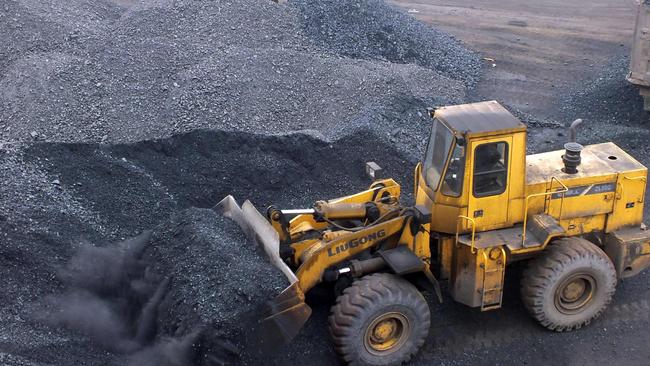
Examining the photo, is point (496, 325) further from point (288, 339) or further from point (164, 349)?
point (164, 349)

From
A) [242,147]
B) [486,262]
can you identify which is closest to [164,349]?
[486,262]

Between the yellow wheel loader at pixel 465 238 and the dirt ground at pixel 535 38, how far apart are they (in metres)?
6.91

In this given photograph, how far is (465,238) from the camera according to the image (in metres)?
7.46

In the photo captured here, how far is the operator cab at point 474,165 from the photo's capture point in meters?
7.06

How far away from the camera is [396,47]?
15375 mm

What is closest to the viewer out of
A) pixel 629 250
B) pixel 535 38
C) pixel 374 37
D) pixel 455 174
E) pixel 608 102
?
pixel 455 174

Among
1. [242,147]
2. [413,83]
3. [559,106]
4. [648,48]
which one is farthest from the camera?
[559,106]

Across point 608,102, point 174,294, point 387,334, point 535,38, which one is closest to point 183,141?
point 174,294

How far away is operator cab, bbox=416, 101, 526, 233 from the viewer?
706 centimetres

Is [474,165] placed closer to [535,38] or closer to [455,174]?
[455,174]

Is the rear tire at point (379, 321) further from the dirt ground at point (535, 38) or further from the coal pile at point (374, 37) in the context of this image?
the dirt ground at point (535, 38)

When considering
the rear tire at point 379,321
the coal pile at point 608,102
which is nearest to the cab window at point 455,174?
the rear tire at point 379,321

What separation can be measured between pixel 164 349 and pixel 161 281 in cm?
92

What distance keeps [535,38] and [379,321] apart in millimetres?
14316
